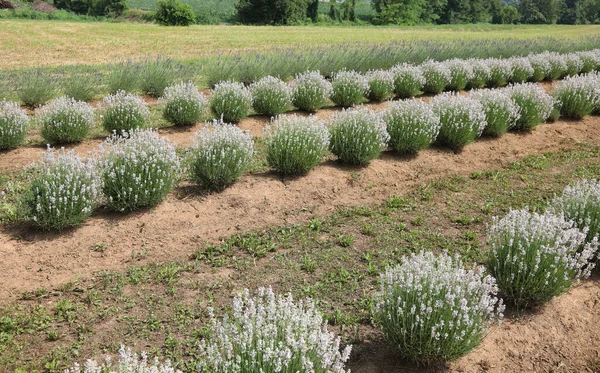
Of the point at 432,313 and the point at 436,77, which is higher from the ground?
the point at 436,77

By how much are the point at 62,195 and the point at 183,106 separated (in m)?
4.44

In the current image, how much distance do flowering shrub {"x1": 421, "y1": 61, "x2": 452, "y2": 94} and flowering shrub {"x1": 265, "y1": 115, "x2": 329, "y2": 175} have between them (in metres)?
7.28

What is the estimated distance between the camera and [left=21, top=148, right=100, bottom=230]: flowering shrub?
504cm

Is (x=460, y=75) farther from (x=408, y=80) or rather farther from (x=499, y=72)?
(x=408, y=80)

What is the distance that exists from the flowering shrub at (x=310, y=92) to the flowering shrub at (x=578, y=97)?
5.08m

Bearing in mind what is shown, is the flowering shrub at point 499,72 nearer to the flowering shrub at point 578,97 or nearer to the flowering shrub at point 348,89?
the flowering shrub at point 578,97

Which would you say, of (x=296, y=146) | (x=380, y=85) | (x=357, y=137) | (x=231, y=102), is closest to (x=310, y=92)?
(x=231, y=102)

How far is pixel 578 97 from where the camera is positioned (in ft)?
35.3

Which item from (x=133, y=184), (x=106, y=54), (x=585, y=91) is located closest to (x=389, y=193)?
(x=133, y=184)

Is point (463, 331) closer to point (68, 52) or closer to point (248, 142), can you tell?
point (248, 142)

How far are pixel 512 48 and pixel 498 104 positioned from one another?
1270cm

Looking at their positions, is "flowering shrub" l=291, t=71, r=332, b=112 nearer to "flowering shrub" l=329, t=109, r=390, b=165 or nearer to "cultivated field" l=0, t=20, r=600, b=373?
"cultivated field" l=0, t=20, r=600, b=373

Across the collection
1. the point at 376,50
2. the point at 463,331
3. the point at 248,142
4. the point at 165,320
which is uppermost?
the point at 376,50

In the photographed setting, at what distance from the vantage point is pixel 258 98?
10172 mm
